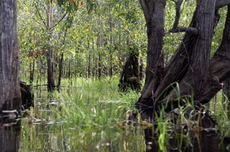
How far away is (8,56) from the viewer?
520 centimetres

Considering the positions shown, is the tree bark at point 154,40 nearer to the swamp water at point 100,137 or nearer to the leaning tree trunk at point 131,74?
the swamp water at point 100,137

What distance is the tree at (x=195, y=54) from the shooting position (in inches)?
229

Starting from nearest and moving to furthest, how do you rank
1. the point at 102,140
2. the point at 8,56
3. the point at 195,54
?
1. the point at 102,140
2. the point at 8,56
3. the point at 195,54

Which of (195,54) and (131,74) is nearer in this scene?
(195,54)

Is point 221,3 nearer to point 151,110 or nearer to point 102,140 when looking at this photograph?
point 151,110

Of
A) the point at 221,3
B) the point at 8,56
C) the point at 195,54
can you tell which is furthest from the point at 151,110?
the point at 8,56

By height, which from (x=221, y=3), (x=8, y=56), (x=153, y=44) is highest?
(x=221, y=3)

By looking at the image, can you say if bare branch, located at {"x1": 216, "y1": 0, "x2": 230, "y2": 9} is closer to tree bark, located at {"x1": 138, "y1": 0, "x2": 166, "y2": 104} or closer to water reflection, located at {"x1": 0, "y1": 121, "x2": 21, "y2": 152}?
tree bark, located at {"x1": 138, "y1": 0, "x2": 166, "y2": 104}

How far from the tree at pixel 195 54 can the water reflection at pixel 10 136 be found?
2619mm

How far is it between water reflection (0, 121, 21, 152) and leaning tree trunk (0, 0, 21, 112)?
0.68 m

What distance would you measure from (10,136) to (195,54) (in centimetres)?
403

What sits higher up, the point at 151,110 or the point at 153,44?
the point at 153,44

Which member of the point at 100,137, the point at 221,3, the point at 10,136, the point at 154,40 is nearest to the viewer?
the point at 100,137

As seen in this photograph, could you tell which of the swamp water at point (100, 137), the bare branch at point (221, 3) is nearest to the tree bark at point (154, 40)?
the bare branch at point (221, 3)
